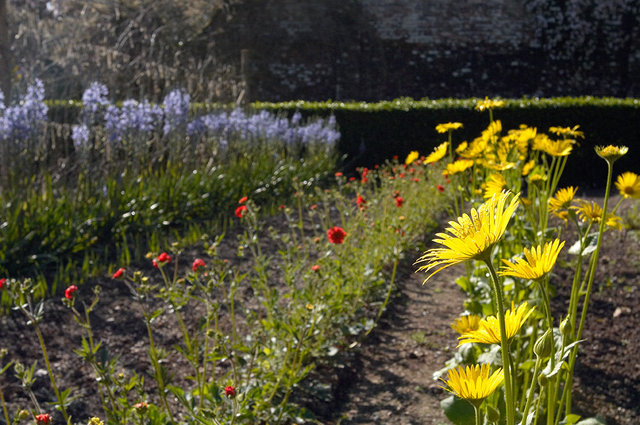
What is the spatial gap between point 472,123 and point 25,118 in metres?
6.74

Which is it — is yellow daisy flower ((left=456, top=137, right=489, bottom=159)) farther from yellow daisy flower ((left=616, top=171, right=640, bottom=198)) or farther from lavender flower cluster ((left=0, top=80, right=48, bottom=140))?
lavender flower cluster ((left=0, top=80, right=48, bottom=140))

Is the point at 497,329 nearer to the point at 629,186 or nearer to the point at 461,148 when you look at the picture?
the point at 629,186

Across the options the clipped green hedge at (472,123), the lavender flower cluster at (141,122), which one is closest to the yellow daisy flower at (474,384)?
the lavender flower cluster at (141,122)

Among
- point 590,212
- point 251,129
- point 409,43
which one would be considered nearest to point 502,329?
point 590,212

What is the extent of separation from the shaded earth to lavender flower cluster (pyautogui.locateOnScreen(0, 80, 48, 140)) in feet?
4.39

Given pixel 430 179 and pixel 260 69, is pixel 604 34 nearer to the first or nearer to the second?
pixel 260 69

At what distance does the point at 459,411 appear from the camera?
1604 mm

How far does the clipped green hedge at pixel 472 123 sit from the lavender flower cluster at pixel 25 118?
201 inches

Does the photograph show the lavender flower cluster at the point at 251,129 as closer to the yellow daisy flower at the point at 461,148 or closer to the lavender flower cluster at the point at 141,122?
the lavender flower cluster at the point at 141,122

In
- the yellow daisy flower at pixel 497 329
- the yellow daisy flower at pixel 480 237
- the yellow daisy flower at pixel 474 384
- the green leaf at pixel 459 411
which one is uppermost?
the yellow daisy flower at pixel 480 237

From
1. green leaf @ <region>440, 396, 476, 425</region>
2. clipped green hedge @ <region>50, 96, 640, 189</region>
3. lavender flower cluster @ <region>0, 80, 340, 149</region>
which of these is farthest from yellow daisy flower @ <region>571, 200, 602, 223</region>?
clipped green hedge @ <region>50, 96, 640, 189</region>

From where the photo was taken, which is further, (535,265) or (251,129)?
(251,129)

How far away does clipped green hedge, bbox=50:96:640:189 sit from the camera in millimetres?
9016

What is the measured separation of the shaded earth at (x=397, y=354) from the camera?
98.3 inches
